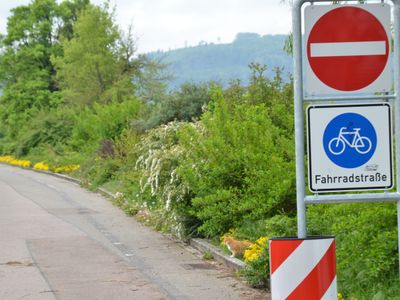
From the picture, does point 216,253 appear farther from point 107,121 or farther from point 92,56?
point 92,56

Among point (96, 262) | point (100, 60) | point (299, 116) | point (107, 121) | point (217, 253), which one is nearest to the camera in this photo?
point (299, 116)

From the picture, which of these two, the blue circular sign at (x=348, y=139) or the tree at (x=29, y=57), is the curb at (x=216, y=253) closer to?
the blue circular sign at (x=348, y=139)

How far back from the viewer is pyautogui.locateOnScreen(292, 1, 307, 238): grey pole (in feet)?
16.6

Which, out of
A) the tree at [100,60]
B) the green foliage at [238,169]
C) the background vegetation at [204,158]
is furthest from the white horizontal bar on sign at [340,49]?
the tree at [100,60]

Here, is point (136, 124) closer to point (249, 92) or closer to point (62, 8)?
Answer: point (249, 92)

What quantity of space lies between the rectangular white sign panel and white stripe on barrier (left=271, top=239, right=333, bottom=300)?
1.21 ft

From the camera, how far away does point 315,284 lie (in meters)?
5.00

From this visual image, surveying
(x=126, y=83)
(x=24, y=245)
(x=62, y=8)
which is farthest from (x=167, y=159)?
(x=62, y=8)

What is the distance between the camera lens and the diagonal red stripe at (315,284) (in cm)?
500

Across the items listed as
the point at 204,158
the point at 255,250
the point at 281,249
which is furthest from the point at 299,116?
the point at 204,158

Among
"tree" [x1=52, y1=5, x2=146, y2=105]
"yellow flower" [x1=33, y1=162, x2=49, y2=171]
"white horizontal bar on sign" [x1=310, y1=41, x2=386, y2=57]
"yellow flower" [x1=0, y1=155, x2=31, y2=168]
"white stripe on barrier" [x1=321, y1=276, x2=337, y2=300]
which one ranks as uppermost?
"tree" [x1=52, y1=5, x2=146, y2=105]

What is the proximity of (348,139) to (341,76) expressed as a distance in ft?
1.27

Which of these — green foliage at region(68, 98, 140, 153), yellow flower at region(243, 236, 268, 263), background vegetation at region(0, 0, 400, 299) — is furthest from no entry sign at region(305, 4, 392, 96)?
green foliage at region(68, 98, 140, 153)

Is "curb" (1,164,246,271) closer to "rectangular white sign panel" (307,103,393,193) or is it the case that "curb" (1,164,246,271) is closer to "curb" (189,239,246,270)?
"curb" (189,239,246,270)
